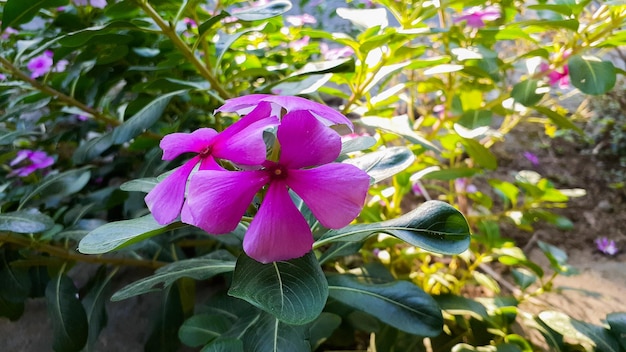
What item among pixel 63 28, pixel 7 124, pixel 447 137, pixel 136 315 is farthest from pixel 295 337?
pixel 7 124

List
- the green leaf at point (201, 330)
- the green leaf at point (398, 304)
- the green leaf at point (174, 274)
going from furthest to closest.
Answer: the green leaf at point (201, 330) → the green leaf at point (398, 304) → the green leaf at point (174, 274)

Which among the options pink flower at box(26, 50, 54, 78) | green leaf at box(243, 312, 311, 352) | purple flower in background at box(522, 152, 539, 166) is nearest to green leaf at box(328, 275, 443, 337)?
green leaf at box(243, 312, 311, 352)

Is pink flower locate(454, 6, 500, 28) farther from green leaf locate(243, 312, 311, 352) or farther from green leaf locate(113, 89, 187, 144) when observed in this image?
green leaf locate(243, 312, 311, 352)

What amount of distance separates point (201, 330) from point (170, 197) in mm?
439

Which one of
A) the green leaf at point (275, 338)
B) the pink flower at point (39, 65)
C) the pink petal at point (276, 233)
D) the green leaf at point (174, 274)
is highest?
the pink petal at point (276, 233)

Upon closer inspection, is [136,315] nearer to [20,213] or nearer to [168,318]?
[168,318]

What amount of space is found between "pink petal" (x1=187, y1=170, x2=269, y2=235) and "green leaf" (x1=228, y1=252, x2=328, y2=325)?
3.1 inches

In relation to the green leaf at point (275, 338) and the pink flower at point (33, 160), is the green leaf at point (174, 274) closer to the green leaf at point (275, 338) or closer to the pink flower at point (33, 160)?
the green leaf at point (275, 338)

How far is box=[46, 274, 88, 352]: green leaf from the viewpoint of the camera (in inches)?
34.7

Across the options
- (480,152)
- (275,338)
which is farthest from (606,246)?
(275,338)

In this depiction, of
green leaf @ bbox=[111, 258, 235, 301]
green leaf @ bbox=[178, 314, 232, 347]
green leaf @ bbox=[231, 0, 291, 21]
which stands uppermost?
green leaf @ bbox=[231, 0, 291, 21]

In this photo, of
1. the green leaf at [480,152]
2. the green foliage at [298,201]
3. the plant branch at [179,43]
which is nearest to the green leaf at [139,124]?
the green foliage at [298,201]

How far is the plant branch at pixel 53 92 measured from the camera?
38.5 inches

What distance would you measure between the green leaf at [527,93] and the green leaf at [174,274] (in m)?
0.74
